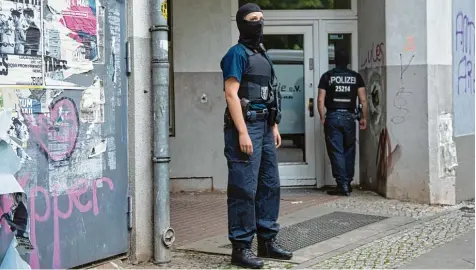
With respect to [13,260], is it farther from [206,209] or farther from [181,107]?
[181,107]

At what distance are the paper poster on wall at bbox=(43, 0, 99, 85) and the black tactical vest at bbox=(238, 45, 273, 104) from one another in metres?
1.19

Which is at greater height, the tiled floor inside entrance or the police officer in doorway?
the police officer in doorway

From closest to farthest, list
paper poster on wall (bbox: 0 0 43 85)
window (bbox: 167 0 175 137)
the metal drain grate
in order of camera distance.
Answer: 1. paper poster on wall (bbox: 0 0 43 85)
2. the metal drain grate
3. window (bbox: 167 0 175 137)

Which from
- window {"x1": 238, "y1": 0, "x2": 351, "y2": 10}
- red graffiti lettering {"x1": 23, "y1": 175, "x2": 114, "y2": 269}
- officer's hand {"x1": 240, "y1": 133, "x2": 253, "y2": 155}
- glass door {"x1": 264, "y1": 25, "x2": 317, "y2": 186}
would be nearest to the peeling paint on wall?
glass door {"x1": 264, "y1": 25, "x2": 317, "y2": 186}

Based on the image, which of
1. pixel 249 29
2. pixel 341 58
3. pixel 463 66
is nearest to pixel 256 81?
pixel 249 29

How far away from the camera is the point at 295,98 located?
1006cm

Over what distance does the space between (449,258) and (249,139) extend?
2073 millimetres

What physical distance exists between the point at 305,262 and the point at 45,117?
2456 millimetres

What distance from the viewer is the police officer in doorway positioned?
5.58 meters

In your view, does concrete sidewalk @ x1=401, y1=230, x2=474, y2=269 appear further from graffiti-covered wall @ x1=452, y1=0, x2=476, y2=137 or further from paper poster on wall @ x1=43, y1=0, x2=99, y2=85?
paper poster on wall @ x1=43, y1=0, x2=99, y2=85

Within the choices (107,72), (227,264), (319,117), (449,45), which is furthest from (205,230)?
(449,45)

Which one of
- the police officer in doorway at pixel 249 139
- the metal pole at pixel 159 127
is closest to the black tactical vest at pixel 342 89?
the police officer in doorway at pixel 249 139

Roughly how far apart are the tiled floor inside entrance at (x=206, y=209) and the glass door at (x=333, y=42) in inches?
32.7

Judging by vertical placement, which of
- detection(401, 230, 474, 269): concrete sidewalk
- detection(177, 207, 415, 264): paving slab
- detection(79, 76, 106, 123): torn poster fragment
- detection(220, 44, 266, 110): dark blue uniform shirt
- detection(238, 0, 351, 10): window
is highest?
detection(238, 0, 351, 10): window
